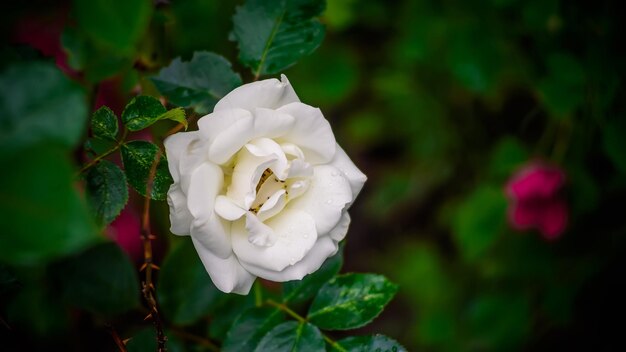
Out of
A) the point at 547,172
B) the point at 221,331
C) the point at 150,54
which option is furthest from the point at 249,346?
the point at 547,172

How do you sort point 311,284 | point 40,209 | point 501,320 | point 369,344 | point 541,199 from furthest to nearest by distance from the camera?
point 501,320 → point 541,199 → point 311,284 → point 369,344 → point 40,209

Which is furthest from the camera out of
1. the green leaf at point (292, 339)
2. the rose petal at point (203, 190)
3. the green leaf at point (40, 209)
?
Result: the green leaf at point (292, 339)

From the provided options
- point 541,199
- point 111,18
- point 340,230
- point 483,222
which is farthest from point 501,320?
point 111,18

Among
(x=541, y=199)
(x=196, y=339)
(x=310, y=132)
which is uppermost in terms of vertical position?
(x=310, y=132)

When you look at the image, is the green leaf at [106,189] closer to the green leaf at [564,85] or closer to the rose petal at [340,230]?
the rose petal at [340,230]

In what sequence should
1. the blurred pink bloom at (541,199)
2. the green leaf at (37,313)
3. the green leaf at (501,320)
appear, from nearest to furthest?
the green leaf at (37,313) → the blurred pink bloom at (541,199) → the green leaf at (501,320)

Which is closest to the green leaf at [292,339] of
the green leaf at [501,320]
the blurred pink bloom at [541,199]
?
the blurred pink bloom at [541,199]

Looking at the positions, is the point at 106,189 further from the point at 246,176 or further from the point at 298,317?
the point at 298,317
